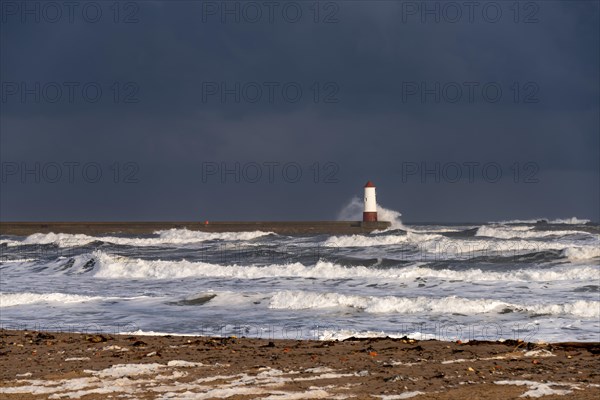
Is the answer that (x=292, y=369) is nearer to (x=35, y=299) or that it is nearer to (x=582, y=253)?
(x=35, y=299)

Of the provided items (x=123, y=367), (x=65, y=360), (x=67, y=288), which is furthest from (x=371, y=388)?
(x=67, y=288)

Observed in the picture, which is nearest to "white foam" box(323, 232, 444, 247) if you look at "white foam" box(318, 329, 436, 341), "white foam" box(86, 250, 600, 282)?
"white foam" box(86, 250, 600, 282)

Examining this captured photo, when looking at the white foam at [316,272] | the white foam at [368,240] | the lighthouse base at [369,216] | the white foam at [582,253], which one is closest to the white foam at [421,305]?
the white foam at [316,272]

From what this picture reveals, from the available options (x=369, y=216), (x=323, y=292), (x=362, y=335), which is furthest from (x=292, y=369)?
(x=369, y=216)

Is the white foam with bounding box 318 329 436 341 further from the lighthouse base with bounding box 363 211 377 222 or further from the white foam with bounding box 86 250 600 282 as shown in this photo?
the lighthouse base with bounding box 363 211 377 222

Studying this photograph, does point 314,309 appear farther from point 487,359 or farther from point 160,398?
point 160,398

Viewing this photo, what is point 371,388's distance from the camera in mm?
6512

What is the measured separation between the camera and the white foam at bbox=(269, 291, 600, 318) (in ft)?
45.5

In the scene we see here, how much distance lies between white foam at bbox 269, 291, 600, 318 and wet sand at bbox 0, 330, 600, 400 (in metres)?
4.75

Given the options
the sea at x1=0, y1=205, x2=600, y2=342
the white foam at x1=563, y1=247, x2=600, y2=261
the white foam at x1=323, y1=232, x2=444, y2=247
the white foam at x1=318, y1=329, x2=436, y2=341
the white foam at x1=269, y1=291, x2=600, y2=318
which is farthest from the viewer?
the white foam at x1=323, y1=232, x2=444, y2=247

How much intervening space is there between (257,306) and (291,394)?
8858mm

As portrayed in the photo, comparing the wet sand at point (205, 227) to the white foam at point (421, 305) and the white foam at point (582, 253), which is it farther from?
the white foam at point (421, 305)

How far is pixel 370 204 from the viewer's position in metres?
43.7

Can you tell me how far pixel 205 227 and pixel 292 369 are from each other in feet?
122
